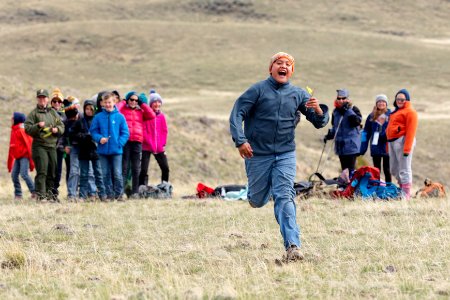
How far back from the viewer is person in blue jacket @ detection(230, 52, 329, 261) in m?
8.68

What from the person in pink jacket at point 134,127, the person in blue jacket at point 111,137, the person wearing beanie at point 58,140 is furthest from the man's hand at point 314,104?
→ the person wearing beanie at point 58,140

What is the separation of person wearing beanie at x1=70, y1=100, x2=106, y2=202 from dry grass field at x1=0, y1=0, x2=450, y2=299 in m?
1.23

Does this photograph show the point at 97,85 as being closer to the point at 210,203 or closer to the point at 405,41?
the point at 405,41

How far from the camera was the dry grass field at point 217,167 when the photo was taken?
750 cm

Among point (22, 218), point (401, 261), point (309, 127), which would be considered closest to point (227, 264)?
point (401, 261)

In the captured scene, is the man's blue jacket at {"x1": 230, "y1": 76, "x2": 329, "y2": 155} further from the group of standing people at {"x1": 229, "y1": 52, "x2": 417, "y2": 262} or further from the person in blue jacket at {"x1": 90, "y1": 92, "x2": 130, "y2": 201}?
the person in blue jacket at {"x1": 90, "y1": 92, "x2": 130, "y2": 201}

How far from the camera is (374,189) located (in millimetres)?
14758

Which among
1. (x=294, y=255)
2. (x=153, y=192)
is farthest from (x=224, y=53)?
(x=294, y=255)

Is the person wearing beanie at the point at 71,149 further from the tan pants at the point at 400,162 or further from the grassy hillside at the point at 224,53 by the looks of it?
the grassy hillside at the point at 224,53

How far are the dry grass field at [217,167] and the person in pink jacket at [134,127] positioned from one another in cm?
97

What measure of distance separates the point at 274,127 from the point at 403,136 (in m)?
6.78

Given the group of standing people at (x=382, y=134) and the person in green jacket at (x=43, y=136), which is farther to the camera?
the person in green jacket at (x=43, y=136)

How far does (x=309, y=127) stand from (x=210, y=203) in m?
25.6

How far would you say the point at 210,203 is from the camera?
14797 millimetres
